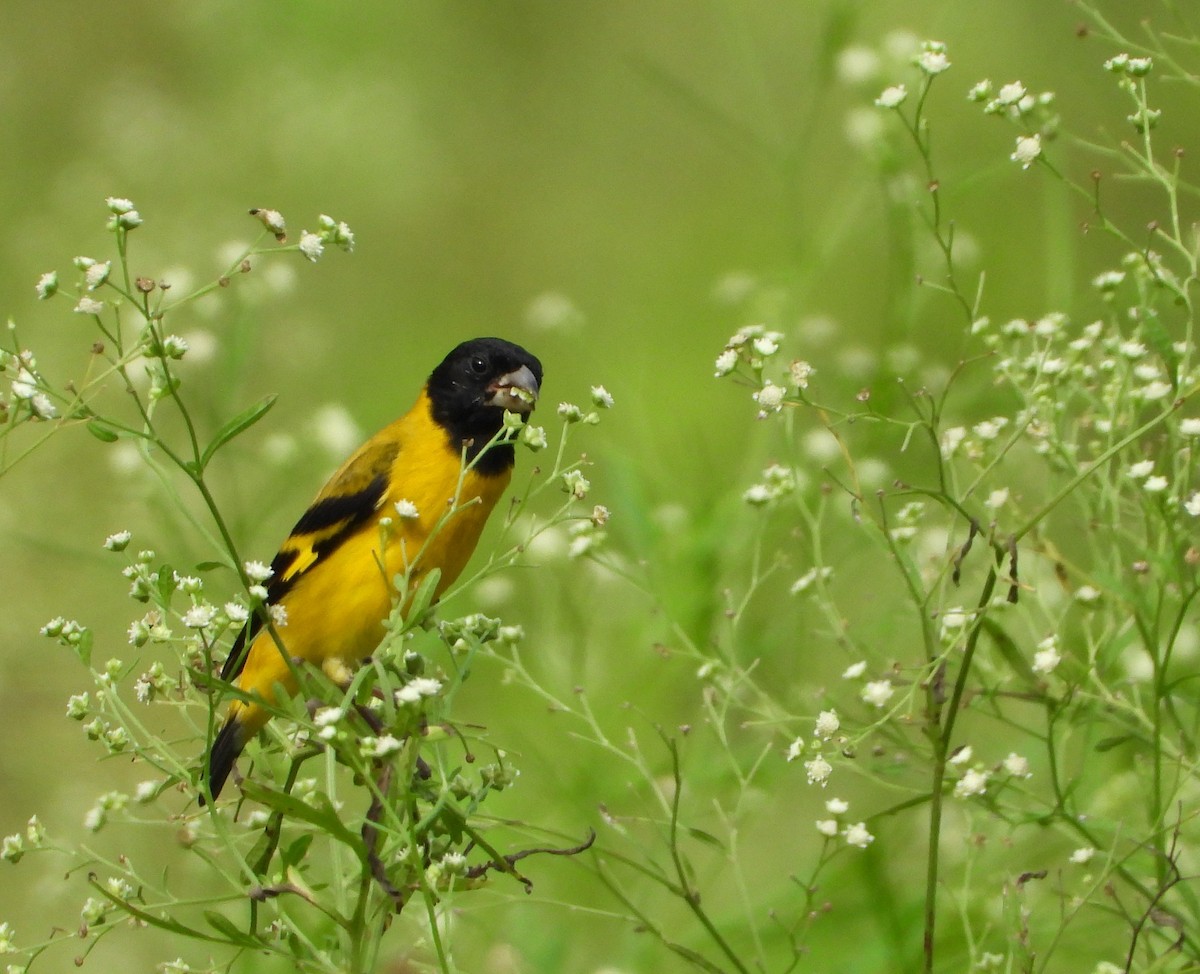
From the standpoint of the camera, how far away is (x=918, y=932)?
8.52 ft

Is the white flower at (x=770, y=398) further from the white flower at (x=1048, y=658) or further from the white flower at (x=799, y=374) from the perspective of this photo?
the white flower at (x=1048, y=658)

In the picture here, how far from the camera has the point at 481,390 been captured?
3732 millimetres

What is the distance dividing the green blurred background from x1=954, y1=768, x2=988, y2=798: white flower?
0.38m

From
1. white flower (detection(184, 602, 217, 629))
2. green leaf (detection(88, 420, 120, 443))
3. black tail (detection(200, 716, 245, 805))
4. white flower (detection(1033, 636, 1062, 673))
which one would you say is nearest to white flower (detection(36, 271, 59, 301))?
green leaf (detection(88, 420, 120, 443))

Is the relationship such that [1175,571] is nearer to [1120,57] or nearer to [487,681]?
[1120,57]

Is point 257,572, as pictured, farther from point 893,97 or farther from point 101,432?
point 893,97

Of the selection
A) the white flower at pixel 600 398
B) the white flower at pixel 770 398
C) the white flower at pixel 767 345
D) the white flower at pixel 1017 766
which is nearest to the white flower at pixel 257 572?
the white flower at pixel 600 398

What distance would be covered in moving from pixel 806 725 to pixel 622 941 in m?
0.58

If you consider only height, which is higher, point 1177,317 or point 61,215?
point 61,215

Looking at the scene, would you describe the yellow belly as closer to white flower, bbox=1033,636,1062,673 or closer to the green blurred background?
the green blurred background

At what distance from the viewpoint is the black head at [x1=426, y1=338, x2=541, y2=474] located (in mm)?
3674

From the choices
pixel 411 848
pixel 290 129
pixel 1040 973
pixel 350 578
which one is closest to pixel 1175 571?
pixel 1040 973

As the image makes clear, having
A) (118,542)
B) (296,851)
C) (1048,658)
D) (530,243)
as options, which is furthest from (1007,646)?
(530,243)

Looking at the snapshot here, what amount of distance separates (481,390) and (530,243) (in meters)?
5.12
